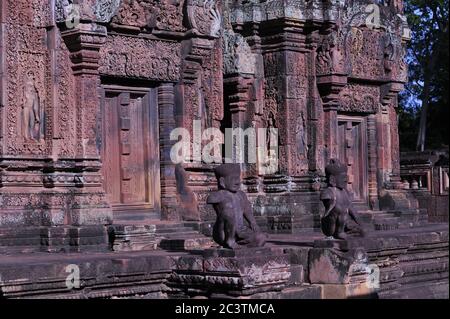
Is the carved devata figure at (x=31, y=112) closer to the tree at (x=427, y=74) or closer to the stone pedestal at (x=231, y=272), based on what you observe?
the stone pedestal at (x=231, y=272)

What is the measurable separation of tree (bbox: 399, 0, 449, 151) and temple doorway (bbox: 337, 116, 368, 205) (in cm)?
1021

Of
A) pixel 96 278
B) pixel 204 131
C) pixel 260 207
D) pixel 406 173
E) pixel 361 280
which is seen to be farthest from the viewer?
pixel 406 173

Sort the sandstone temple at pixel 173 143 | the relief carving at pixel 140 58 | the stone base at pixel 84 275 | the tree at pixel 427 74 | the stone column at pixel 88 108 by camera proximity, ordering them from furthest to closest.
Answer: the tree at pixel 427 74 < the relief carving at pixel 140 58 < the stone column at pixel 88 108 < the sandstone temple at pixel 173 143 < the stone base at pixel 84 275

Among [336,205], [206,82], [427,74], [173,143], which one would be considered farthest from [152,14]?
[427,74]

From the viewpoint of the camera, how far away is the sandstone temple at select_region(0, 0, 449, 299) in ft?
36.0

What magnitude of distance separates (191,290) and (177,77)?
392 cm

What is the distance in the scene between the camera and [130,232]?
41.0 feet

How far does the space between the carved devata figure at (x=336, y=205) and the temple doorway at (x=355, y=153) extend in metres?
5.49

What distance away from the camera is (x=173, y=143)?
13938mm

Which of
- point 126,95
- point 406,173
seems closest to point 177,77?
point 126,95

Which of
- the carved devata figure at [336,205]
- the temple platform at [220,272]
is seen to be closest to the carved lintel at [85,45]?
the temple platform at [220,272]

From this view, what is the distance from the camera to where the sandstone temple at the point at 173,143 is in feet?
36.0

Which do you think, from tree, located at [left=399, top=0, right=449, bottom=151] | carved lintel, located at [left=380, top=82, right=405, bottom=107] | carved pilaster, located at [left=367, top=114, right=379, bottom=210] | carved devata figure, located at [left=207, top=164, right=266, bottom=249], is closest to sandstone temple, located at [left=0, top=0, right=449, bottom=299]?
carved devata figure, located at [left=207, top=164, right=266, bottom=249]
